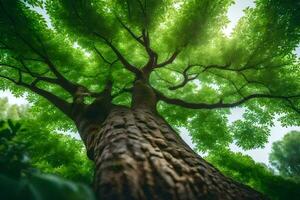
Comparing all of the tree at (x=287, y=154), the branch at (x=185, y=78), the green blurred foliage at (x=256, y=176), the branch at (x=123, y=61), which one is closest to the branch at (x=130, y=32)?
the branch at (x=123, y=61)

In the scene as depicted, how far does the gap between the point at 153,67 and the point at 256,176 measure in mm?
4452

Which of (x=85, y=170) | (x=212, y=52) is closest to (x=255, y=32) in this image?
(x=212, y=52)

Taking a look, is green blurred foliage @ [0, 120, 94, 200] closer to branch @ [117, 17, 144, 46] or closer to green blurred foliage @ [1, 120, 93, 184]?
green blurred foliage @ [1, 120, 93, 184]

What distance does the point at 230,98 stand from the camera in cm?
900

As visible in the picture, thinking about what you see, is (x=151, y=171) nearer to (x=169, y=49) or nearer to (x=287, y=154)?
(x=169, y=49)

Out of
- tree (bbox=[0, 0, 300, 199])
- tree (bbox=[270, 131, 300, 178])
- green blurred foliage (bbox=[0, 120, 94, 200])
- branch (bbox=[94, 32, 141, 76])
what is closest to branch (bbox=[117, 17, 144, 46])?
tree (bbox=[0, 0, 300, 199])

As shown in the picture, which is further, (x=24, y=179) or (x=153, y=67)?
(x=153, y=67)

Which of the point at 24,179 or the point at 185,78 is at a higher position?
the point at 185,78

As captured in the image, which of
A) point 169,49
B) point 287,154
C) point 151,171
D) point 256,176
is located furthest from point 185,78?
point 287,154

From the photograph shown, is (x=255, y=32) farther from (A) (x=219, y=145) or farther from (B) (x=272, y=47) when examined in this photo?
(A) (x=219, y=145)

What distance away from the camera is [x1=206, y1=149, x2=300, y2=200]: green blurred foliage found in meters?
7.09

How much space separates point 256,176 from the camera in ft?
25.5

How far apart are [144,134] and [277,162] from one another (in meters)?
Answer: 23.1

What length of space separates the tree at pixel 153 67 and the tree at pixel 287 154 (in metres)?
16.3
